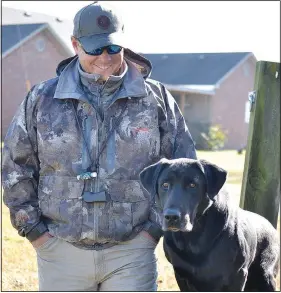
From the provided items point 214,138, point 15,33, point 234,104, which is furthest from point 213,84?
point 15,33

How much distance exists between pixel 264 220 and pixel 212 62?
36.7 metres

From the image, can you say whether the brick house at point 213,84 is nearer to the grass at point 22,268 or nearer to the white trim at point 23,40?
the white trim at point 23,40

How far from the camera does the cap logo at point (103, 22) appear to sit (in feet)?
13.3

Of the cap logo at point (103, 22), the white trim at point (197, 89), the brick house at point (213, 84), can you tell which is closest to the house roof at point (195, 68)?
the brick house at point (213, 84)

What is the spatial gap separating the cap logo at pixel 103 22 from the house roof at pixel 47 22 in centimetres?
2500

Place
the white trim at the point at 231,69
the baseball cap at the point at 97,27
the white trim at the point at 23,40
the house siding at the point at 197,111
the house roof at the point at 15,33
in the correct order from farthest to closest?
1. the white trim at the point at 231,69
2. the house siding at the point at 197,111
3. the house roof at the point at 15,33
4. the white trim at the point at 23,40
5. the baseball cap at the point at 97,27

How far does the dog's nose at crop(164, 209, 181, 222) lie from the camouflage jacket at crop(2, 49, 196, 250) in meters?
0.37

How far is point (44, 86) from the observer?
4.25m

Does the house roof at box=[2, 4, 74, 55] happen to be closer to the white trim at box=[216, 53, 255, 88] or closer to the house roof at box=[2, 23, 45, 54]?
the house roof at box=[2, 23, 45, 54]

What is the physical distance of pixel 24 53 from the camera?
2967cm

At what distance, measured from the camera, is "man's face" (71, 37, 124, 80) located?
13.3 ft

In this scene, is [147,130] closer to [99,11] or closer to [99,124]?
[99,124]

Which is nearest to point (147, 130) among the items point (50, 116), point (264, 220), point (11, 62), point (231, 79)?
point (50, 116)

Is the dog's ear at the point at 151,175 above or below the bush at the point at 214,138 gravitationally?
above
